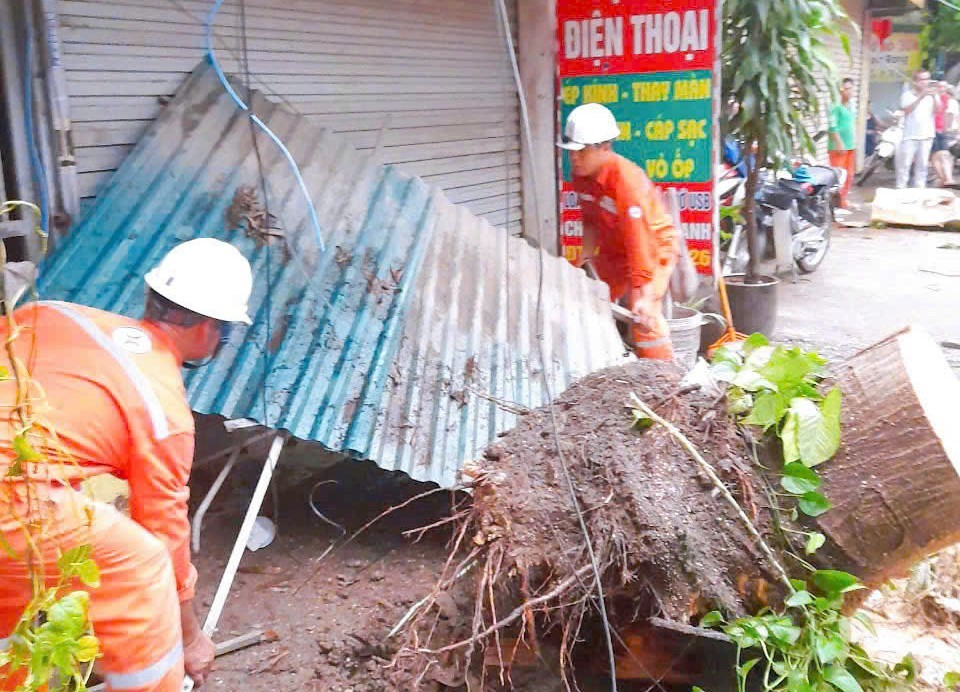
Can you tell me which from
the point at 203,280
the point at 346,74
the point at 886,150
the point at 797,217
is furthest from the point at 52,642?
the point at 886,150

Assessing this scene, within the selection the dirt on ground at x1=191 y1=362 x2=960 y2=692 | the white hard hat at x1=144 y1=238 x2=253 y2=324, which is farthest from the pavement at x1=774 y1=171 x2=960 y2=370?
the white hard hat at x1=144 y1=238 x2=253 y2=324

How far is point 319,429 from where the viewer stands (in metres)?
3.63

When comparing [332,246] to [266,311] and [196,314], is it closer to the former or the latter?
[266,311]

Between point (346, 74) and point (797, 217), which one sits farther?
point (797, 217)

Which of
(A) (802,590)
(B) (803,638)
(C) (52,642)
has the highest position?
(C) (52,642)

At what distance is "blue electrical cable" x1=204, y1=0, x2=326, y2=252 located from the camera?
14.7 ft

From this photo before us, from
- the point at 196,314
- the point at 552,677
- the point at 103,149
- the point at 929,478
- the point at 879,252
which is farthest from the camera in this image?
the point at 879,252

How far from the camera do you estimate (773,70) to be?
6.77 meters

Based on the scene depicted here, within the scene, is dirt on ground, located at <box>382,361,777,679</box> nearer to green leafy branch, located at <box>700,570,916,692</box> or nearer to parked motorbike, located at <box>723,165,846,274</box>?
green leafy branch, located at <box>700,570,916,692</box>

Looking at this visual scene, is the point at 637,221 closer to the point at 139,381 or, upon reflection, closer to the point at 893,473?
the point at 893,473

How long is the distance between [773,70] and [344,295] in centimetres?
442

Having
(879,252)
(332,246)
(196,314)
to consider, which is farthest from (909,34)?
(196,314)

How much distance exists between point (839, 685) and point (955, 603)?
1341mm

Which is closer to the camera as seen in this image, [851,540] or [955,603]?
[851,540]
